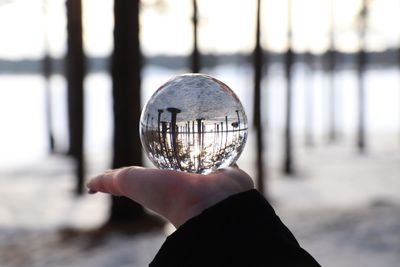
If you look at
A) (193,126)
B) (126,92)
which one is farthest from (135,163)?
(193,126)

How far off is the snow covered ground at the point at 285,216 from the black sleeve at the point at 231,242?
22.8ft

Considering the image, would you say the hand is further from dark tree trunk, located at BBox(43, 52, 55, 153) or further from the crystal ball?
dark tree trunk, located at BBox(43, 52, 55, 153)

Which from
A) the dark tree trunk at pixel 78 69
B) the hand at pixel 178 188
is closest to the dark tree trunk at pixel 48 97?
the dark tree trunk at pixel 78 69

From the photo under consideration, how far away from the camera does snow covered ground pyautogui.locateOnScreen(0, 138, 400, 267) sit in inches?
335

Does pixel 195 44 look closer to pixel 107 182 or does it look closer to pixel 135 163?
pixel 135 163

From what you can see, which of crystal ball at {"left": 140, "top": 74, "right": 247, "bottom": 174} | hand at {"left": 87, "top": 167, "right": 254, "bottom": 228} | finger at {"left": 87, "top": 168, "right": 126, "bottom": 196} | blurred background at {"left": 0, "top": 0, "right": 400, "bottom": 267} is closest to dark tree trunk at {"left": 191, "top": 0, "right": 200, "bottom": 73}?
blurred background at {"left": 0, "top": 0, "right": 400, "bottom": 267}

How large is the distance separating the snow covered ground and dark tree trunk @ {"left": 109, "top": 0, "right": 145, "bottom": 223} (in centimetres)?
82

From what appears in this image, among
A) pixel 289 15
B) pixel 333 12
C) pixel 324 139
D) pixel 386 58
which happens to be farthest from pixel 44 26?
pixel 386 58

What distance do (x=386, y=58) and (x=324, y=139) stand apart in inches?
3094

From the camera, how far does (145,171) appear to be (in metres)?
1.29

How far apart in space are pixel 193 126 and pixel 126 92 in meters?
8.39

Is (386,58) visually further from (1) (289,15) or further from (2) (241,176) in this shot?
(2) (241,176)

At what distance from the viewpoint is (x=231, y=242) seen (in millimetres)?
1189

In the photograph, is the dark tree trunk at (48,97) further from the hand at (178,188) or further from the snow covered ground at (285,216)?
the hand at (178,188)
